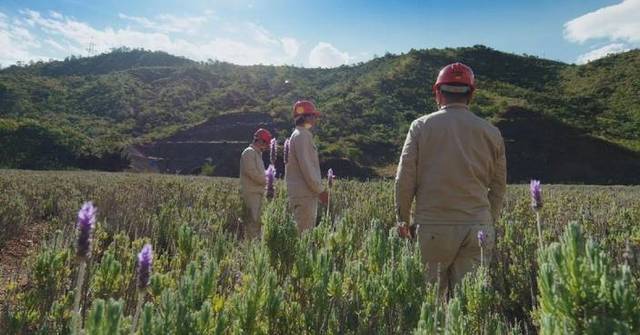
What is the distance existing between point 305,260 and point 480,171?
143cm

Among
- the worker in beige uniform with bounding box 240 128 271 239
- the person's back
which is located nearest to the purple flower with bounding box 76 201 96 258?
the person's back

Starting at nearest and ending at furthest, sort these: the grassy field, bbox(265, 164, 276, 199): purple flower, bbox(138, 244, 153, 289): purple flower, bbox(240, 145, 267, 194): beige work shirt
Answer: the grassy field → bbox(138, 244, 153, 289): purple flower → bbox(265, 164, 276, 199): purple flower → bbox(240, 145, 267, 194): beige work shirt

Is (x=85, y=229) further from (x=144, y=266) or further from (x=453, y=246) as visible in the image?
(x=453, y=246)

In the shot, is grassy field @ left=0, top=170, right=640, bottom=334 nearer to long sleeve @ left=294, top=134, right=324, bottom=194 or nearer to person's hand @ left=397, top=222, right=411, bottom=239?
person's hand @ left=397, top=222, right=411, bottom=239

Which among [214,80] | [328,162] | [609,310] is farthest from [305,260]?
[214,80]

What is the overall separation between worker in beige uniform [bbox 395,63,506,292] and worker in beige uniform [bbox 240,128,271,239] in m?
3.88

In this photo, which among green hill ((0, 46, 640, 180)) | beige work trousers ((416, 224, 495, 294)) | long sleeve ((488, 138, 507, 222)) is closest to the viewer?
beige work trousers ((416, 224, 495, 294))

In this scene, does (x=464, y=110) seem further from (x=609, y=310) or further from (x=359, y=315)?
(x=609, y=310)

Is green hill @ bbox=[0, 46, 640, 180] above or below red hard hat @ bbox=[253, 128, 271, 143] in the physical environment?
above

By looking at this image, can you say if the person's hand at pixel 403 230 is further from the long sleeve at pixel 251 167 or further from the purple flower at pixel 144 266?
the long sleeve at pixel 251 167

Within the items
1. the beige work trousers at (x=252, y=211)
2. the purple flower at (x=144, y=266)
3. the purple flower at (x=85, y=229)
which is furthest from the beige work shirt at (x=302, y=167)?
the purple flower at (x=85, y=229)

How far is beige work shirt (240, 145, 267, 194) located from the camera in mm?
7301

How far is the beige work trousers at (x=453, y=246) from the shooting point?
3.51m

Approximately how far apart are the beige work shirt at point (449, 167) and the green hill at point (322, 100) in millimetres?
35419
